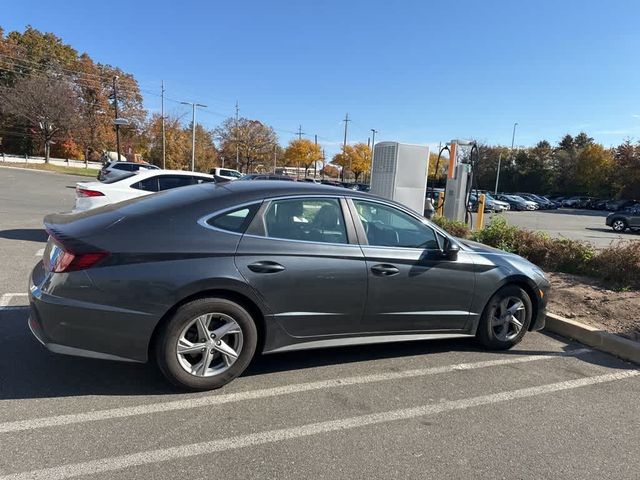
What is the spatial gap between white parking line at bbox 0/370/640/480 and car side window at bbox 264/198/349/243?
1.42 metres

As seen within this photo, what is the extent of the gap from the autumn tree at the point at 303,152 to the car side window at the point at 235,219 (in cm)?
8012

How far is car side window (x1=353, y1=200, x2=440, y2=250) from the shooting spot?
419 cm

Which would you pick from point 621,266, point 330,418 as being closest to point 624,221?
point 621,266

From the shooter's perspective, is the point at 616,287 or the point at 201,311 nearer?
the point at 201,311

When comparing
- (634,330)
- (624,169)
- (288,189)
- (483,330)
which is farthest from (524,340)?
(624,169)

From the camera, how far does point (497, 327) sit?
485 centimetres

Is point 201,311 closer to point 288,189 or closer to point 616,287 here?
point 288,189

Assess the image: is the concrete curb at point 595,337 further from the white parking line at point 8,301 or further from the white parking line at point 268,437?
the white parking line at point 8,301

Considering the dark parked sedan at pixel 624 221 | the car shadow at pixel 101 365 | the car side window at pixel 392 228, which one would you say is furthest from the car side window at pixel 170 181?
the dark parked sedan at pixel 624 221

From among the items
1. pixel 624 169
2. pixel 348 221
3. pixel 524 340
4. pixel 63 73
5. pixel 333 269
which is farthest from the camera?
pixel 63 73

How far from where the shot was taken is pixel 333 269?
3.85 m

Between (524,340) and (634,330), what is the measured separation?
1.23 m

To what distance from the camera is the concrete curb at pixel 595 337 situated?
485 cm

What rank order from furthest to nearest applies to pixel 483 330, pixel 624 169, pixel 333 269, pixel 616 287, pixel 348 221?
pixel 624 169 < pixel 616 287 < pixel 483 330 < pixel 348 221 < pixel 333 269
